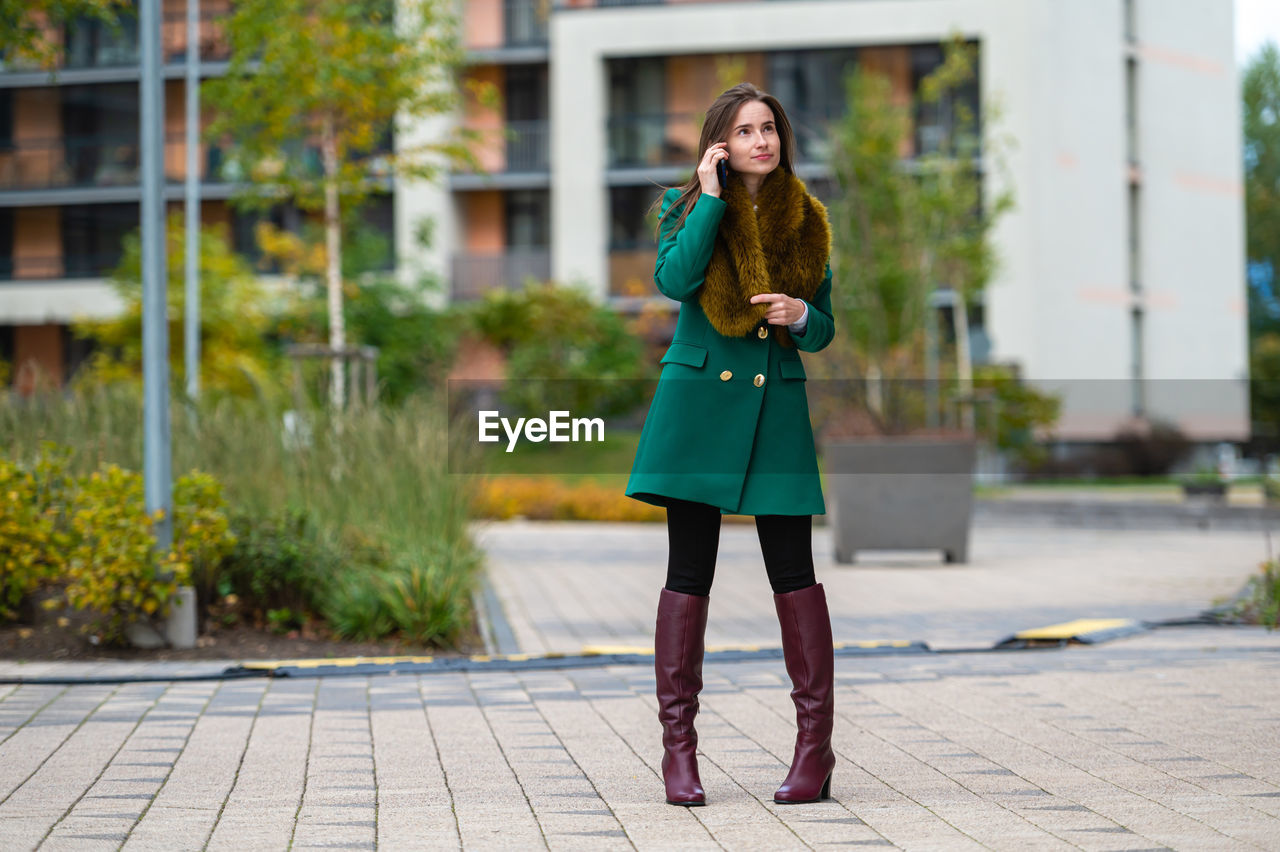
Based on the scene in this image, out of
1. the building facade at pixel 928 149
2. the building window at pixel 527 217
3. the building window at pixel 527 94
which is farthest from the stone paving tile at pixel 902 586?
the building window at pixel 527 94

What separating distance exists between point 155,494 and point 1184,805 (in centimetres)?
490

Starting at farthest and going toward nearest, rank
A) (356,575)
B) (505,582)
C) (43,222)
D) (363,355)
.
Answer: (43,222)
(363,355)
(505,582)
(356,575)

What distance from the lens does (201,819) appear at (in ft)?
12.3

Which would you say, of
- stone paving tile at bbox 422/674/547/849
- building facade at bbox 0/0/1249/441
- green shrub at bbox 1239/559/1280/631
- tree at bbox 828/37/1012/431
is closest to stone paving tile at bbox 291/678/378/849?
stone paving tile at bbox 422/674/547/849

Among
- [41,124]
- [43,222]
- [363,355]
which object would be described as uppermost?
[41,124]

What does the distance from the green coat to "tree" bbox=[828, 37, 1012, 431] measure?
29.1 feet

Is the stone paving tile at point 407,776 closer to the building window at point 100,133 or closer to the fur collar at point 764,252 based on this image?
→ the fur collar at point 764,252

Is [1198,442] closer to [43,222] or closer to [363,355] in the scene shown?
[363,355]

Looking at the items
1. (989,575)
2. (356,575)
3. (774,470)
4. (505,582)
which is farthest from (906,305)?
(774,470)

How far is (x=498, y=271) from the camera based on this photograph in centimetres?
3597

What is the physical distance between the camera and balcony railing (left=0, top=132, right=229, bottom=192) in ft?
129

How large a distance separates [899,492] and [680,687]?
832cm

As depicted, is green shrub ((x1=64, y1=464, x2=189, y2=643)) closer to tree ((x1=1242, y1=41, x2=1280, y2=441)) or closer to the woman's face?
the woman's face

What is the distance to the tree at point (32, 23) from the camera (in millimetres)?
8555
